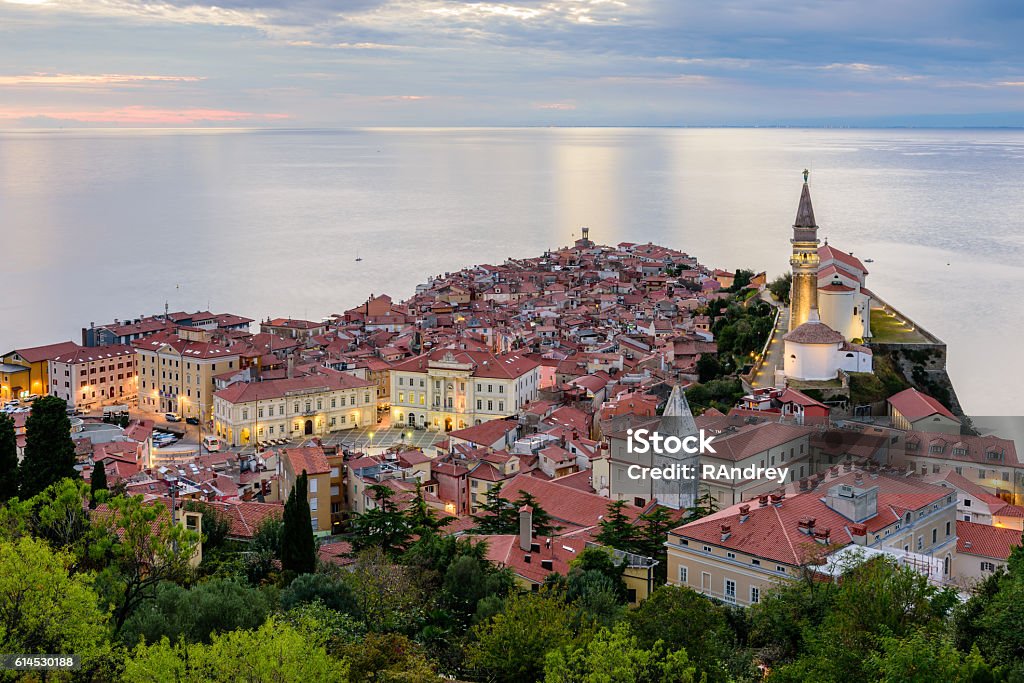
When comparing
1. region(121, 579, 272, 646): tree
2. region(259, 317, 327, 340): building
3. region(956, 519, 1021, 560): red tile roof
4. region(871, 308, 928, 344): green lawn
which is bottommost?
region(259, 317, 327, 340): building

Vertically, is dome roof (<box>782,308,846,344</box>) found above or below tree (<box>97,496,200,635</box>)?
below

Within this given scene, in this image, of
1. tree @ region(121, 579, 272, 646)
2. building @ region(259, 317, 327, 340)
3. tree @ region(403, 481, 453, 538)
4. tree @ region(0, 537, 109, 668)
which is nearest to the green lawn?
tree @ region(403, 481, 453, 538)

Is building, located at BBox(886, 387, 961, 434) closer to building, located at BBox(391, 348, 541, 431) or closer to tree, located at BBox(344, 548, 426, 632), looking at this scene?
building, located at BBox(391, 348, 541, 431)

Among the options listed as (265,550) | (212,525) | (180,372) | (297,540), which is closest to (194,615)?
(297,540)

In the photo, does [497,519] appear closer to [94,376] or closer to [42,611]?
[42,611]

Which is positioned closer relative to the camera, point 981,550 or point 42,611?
point 42,611

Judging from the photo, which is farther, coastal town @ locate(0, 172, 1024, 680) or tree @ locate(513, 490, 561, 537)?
tree @ locate(513, 490, 561, 537)

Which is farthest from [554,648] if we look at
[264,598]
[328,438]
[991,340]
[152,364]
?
[991,340]

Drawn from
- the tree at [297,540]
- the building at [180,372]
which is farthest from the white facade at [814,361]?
the building at [180,372]
